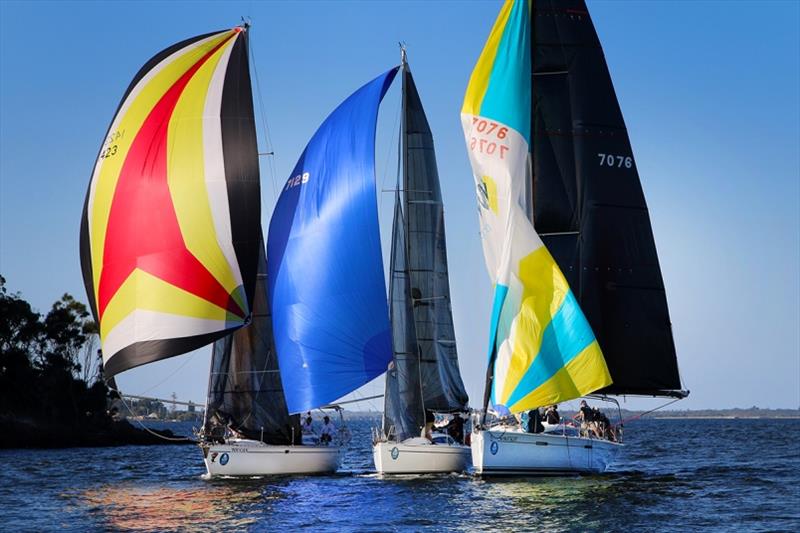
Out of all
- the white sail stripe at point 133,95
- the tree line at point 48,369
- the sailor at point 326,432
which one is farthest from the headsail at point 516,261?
the tree line at point 48,369

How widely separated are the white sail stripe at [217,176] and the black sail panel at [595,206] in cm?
921

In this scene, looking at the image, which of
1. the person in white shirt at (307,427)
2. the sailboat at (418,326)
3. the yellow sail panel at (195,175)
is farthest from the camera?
the person in white shirt at (307,427)

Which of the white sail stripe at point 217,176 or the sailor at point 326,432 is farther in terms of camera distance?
the sailor at point 326,432

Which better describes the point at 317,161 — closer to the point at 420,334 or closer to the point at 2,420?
the point at 420,334

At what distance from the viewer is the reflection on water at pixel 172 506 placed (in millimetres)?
25531

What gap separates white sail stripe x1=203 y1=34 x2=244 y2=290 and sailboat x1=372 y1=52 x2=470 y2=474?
5.07 m

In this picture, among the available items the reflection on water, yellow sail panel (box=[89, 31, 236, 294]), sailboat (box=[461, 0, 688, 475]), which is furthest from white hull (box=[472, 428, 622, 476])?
→ yellow sail panel (box=[89, 31, 236, 294])

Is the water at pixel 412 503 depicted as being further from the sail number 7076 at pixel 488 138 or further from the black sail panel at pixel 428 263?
the sail number 7076 at pixel 488 138

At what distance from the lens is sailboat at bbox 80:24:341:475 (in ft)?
108

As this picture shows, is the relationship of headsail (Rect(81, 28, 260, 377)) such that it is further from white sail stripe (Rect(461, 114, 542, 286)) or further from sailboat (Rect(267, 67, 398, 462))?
white sail stripe (Rect(461, 114, 542, 286))

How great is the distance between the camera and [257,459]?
34.2 metres

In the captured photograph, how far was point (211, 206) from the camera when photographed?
33.6 m

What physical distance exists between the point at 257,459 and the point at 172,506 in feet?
17.8

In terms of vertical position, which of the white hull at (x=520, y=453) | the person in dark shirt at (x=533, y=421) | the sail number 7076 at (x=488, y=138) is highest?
the sail number 7076 at (x=488, y=138)
